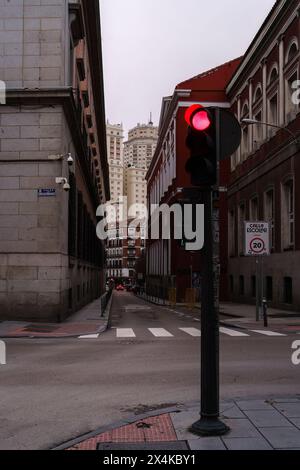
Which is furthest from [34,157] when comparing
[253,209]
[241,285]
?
[241,285]

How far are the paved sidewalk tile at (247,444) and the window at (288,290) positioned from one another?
24191 mm

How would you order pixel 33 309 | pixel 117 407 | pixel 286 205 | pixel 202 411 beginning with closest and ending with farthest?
pixel 202 411 < pixel 117 407 < pixel 33 309 < pixel 286 205

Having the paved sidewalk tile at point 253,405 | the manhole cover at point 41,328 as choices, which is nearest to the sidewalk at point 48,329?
the manhole cover at point 41,328

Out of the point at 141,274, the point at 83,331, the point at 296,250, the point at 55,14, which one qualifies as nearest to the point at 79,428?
the point at 83,331

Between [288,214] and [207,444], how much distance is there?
26271mm

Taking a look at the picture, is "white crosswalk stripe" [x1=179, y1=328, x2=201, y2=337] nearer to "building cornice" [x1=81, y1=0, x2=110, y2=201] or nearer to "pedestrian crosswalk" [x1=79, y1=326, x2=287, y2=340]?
"pedestrian crosswalk" [x1=79, y1=326, x2=287, y2=340]

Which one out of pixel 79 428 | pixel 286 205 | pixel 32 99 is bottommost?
pixel 79 428

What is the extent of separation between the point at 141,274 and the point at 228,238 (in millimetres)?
56480

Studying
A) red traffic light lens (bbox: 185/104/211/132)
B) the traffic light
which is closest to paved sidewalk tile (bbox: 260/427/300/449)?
the traffic light

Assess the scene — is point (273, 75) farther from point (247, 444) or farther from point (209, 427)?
point (247, 444)

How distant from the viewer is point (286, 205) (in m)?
30.6

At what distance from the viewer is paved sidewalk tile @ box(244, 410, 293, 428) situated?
19.8 ft

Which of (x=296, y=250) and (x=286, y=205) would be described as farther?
(x=286, y=205)

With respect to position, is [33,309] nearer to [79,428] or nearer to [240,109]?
[79,428]
